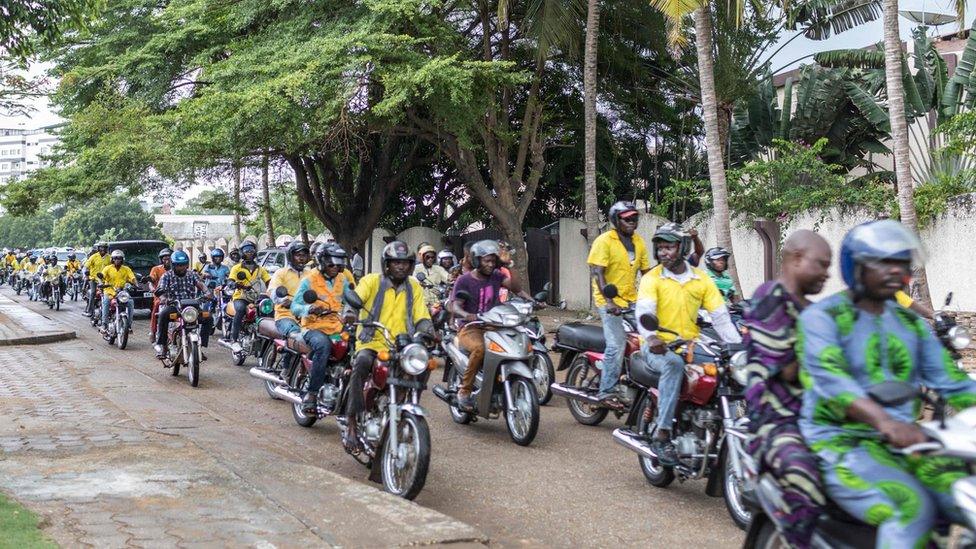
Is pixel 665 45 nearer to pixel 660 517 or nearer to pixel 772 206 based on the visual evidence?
pixel 772 206

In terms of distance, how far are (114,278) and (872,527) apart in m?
17.3

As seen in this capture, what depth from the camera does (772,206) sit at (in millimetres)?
18234

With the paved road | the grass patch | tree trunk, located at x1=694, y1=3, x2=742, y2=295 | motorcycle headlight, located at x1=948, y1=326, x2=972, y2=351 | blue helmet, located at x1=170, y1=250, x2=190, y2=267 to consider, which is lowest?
the paved road

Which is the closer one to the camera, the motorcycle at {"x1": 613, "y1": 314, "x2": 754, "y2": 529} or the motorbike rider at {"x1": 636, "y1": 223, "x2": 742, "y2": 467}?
the motorcycle at {"x1": 613, "y1": 314, "x2": 754, "y2": 529}

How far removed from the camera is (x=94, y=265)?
22.1m

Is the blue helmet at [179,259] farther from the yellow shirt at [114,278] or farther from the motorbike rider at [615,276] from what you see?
the motorbike rider at [615,276]

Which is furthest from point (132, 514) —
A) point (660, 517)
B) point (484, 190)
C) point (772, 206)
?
point (484, 190)

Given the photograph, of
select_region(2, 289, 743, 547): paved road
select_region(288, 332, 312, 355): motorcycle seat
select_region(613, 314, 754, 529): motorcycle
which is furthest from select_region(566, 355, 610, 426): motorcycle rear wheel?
select_region(288, 332, 312, 355): motorcycle seat

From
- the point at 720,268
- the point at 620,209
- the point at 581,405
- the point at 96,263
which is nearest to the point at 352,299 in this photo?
the point at 620,209

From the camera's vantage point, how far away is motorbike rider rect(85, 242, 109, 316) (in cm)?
2198

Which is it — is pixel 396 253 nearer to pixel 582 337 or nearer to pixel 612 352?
pixel 612 352

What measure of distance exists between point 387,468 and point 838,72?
18106 mm

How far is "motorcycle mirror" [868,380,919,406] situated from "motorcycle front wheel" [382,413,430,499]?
3678 mm

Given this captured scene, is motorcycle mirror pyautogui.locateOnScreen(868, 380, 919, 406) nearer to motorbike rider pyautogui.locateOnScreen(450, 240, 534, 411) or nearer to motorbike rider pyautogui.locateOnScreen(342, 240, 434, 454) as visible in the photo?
motorbike rider pyautogui.locateOnScreen(342, 240, 434, 454)
